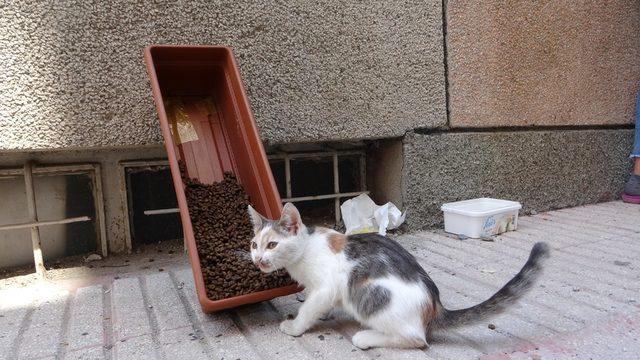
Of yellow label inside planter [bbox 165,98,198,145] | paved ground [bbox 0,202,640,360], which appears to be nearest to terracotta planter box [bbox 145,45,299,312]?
yellow label inside planter [bbox 165,98,198,145]

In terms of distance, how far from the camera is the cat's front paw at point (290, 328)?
1.62m

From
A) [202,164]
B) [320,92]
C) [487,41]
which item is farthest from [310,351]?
[487,41]

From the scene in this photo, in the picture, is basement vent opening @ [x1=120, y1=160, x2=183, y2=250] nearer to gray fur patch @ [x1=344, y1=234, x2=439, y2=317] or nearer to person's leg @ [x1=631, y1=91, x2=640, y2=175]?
gray fur patch @ [x1=344, y1=234, x2=439, y2=317]

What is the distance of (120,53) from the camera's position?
224 cm

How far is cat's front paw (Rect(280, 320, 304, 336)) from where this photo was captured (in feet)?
5.32

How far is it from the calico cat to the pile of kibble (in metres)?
0.20

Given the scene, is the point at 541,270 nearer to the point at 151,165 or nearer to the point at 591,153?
the point at 151,165

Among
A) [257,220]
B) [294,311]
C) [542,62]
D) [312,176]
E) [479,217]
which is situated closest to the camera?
[257,220]

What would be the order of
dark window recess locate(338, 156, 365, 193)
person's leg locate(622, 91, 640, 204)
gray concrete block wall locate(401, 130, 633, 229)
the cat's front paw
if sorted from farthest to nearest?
person's leg locate(622, 91, 640, 204) → dark window recess locate(338, 156, 365, 193) → gray concrete block wall locate(401, 130, 633, 229) → the cat's front paw

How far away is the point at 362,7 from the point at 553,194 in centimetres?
233

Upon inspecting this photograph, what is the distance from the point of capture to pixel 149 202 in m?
2.82

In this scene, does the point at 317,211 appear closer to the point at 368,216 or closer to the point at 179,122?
the point at 368,216

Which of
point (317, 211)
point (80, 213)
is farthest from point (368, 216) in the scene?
point (80, 213)

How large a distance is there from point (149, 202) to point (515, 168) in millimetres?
2839
